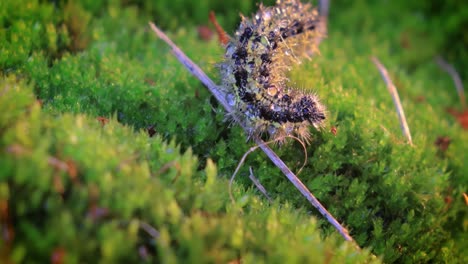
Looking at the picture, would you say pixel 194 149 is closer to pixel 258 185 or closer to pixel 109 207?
pixel 258 185

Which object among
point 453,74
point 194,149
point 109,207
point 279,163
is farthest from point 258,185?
point 453,74

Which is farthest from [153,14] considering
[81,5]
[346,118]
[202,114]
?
[346,118]

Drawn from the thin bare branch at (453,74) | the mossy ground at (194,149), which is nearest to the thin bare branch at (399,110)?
the mossy ground at (194,149)

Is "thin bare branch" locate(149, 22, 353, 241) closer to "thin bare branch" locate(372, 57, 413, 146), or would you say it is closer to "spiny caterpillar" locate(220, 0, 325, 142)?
"spiny caterpillar" locate(220, 0, 325, 142)

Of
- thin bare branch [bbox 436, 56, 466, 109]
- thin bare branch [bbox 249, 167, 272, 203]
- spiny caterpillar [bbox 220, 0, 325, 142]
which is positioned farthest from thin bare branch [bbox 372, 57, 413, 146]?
thin bare branch [bbox 436, 56, 466, 109]

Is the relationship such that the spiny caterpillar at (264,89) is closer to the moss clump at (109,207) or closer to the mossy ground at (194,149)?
the mossy ground at (194,149)
